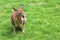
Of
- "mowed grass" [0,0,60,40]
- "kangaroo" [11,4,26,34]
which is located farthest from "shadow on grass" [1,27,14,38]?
"kangaroo" [11,4,26,34]

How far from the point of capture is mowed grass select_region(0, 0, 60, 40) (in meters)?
6.88

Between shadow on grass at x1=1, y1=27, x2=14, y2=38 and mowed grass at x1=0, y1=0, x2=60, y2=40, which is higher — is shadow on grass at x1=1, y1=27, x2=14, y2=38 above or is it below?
below

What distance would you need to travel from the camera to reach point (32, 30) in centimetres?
719

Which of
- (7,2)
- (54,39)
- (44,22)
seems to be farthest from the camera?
(7,2)

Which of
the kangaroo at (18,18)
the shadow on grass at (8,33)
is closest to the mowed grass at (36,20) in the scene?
the shadow on grass at (8,33)

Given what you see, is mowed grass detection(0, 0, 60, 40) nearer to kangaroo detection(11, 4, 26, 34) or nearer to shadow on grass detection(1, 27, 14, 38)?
shadow on grass detection(1, 27, 14, 38)

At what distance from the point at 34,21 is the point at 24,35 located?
1008 mm

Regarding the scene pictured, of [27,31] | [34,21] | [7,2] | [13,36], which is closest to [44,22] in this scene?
[34,21]

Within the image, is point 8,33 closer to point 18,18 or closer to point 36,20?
point 18,18

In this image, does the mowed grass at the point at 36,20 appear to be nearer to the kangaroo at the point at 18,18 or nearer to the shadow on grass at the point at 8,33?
the shadow on grass at the point at 8,33

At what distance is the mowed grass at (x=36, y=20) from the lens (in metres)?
6.88

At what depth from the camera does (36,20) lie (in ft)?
25.8

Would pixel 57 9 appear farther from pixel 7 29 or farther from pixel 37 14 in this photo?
pixel 7 29

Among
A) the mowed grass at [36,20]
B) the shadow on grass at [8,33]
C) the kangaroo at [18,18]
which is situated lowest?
the shadow on grass at [8,33]
